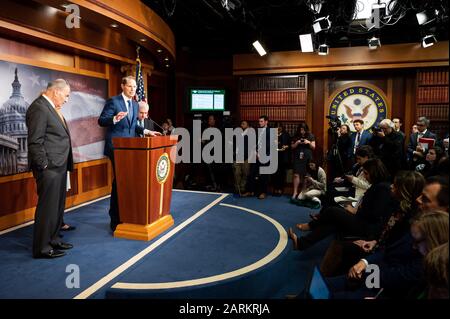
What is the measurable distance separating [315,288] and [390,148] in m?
3.30

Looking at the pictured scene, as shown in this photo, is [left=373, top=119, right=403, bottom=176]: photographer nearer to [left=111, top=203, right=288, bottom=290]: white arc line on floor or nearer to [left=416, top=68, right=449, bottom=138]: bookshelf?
[left=416, top=68, right=449, bottom=138]: bookshelf

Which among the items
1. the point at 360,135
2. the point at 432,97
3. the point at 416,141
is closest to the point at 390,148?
the point at 416,141

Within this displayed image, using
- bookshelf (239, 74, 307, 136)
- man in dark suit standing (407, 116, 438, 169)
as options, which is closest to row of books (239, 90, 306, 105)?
bookshelf (239, 74, 307, 136)

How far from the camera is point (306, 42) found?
18.0 feet

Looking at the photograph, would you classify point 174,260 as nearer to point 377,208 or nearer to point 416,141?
point 377,208

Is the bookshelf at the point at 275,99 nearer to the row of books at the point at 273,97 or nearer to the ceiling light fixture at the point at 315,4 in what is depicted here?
the row of books at the point at 273,97

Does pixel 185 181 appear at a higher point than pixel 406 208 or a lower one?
lower

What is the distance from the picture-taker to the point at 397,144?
4.26 metres

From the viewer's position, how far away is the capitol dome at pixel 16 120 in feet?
11.5

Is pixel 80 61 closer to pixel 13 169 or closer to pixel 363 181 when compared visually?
pixel 13 169

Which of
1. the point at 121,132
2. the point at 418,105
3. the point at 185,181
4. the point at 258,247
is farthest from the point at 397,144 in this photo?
Answer: the point at 185,181

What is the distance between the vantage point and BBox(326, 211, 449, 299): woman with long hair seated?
1.24m

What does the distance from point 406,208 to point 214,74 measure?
591cm

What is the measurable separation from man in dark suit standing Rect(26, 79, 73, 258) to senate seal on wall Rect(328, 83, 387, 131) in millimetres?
4718
